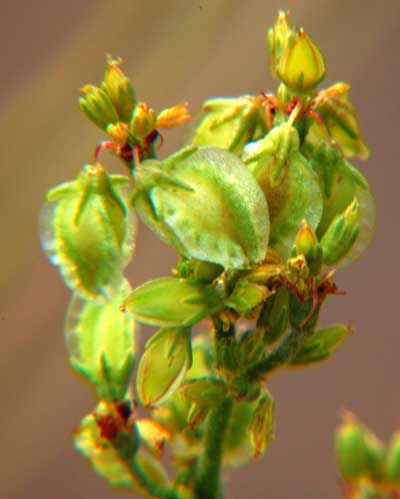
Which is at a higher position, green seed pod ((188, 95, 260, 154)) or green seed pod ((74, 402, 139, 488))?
green seed pod ((188, 95, 260, 154))

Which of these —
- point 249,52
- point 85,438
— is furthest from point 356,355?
point 85,438

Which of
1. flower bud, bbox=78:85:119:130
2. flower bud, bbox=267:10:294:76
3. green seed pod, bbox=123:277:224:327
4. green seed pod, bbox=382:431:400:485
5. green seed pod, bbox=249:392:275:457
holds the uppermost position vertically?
flower bud, bbox=78:85:119:130

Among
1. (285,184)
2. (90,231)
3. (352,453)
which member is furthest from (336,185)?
(352,453)

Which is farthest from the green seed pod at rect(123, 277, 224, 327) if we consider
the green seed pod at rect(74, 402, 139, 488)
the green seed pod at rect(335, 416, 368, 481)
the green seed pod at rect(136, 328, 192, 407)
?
the green seed pod at rect(335, 416, 368, 481)

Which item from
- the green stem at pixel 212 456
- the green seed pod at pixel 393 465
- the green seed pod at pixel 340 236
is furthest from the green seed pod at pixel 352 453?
the green seed pod at pixel 340 236

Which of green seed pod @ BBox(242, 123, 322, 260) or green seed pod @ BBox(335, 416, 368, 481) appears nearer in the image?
green seed pod @ BBox(242, 123, 322, 260)

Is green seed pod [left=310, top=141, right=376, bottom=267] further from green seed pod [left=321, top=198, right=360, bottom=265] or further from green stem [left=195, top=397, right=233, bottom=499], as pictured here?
green stem [left=195, top=397, right=233, bottom=499]

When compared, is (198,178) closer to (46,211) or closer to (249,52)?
(46,211)
